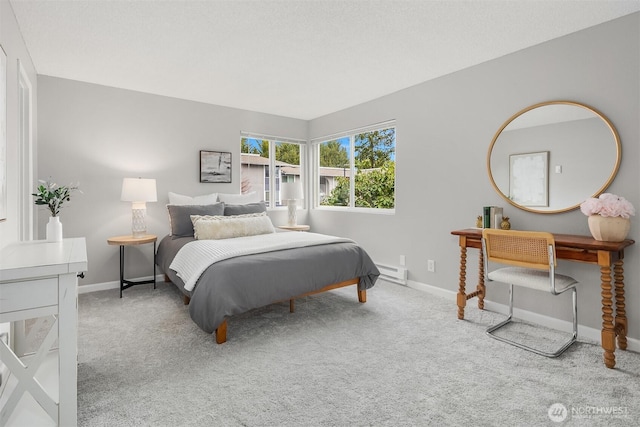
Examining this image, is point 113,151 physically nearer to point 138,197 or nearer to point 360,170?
point 138,197

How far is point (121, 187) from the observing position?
13.0 feet

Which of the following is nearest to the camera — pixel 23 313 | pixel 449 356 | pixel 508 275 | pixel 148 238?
pixel 23 313

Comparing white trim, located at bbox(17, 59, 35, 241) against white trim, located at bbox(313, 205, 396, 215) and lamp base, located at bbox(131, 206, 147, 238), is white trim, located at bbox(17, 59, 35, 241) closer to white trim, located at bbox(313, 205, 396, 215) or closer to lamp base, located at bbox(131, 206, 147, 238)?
lamp base, located at bbox(131, 206, 147, 238)

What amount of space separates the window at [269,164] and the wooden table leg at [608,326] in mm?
4145

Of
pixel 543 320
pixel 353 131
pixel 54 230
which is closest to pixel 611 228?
pixel 543 320

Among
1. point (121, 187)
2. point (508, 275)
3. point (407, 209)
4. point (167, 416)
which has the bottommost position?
point (167, 416)

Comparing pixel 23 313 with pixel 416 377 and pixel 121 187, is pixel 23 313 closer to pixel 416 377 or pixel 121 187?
pixel 416 377

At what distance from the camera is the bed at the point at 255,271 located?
2426 mm

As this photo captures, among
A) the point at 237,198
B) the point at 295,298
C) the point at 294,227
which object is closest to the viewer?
the point at 295,298

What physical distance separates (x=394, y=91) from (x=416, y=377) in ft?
10.7

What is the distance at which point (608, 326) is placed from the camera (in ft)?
6.97

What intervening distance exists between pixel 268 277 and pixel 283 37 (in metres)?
1.95

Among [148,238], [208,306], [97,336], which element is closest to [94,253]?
[148,238]

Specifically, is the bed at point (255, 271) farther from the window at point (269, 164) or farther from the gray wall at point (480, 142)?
the window at point (269, 164)
